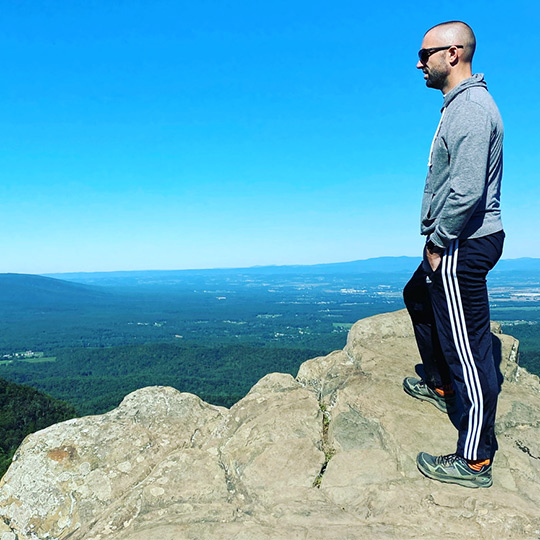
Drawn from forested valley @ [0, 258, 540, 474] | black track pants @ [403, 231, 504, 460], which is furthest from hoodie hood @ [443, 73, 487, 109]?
forested valley @ [0, 258, 540, 474]

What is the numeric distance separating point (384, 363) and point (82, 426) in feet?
12.9

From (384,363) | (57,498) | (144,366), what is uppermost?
(384,363)

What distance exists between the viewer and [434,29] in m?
3.48

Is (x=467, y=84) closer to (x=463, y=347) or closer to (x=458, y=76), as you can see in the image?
(x=458, y=76)

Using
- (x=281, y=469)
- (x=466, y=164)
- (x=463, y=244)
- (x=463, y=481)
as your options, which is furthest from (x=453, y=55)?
(x=281, y=469)

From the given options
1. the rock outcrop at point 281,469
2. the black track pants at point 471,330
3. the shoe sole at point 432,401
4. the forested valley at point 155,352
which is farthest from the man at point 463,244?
the forested valley at point 155,352

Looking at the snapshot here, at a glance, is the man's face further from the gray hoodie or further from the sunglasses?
the gray hoodie

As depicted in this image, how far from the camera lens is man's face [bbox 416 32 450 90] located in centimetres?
345

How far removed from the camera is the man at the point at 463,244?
3242 millimetres

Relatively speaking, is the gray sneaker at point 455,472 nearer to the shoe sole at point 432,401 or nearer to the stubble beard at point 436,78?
the shoe sole at point 432,401

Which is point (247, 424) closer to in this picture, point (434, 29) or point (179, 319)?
point (434, 29)

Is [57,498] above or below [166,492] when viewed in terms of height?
below

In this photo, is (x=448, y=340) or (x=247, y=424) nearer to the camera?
(x=448, y=340)

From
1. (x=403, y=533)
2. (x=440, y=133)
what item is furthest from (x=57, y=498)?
(x=440, y=133)
